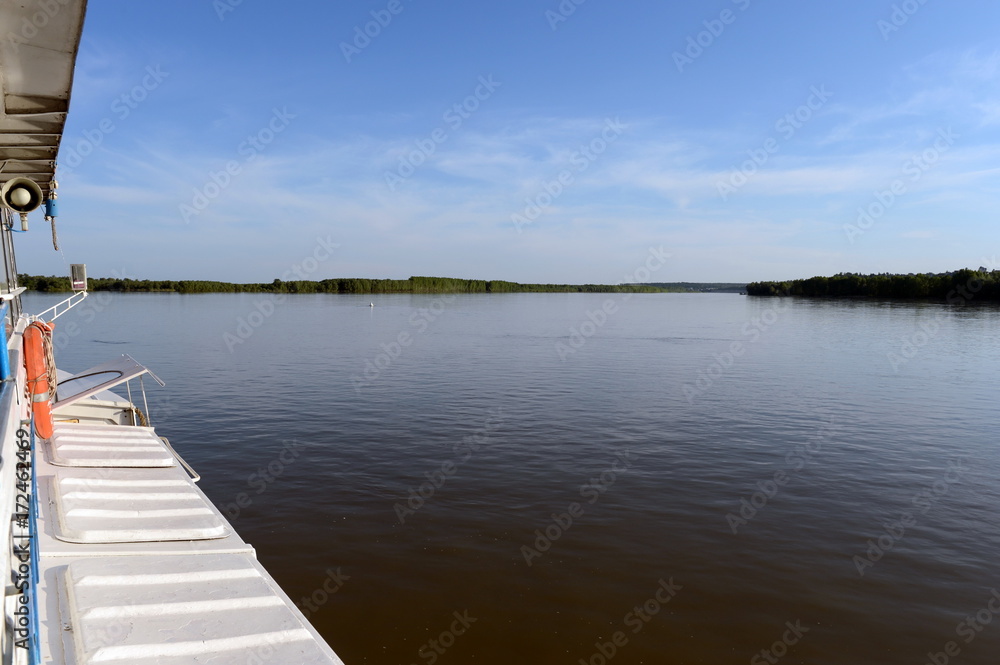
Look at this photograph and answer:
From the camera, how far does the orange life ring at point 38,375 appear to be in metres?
7.65

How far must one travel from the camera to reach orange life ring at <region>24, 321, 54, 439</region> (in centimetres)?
765

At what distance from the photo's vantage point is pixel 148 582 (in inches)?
192

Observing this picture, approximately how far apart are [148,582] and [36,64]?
400 cm

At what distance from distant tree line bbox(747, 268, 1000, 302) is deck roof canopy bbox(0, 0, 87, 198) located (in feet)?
357

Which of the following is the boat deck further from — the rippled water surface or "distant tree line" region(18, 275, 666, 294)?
"distant tree line" region(18, 275, 666, 294)

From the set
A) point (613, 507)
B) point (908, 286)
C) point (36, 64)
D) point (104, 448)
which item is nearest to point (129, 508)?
point (104, 448)

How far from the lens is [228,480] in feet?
34.5

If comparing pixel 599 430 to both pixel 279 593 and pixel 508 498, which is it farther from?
pixel 279 593

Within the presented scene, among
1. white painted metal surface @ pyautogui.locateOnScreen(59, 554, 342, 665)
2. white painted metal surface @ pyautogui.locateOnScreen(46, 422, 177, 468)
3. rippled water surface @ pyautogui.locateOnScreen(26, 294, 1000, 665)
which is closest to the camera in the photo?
white painted metal surface @ pyautogui.locateOnScreen(59, 554, 342, 665)

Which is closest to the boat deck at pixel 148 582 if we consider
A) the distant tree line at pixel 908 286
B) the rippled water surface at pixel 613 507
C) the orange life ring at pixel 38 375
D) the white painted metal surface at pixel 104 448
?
the white painted metal surface at pixel 104 448

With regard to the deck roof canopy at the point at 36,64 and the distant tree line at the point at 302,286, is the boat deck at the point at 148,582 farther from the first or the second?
the distant tree line at the point at 302,286

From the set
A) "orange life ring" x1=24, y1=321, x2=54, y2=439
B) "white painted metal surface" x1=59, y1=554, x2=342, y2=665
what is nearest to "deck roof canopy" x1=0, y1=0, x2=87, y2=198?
"orange life ring" x1=24, y1=321, x2=54, y2=439

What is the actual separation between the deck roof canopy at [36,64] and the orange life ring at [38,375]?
2.44 m

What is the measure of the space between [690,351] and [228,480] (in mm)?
24412
